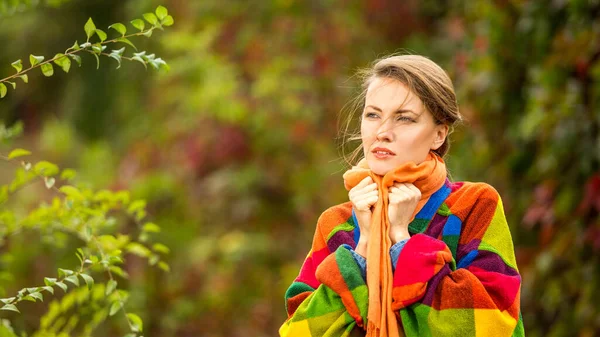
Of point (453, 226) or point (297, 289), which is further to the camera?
point (297, 289)

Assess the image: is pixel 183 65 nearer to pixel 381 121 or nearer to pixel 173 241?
pixel 173 241

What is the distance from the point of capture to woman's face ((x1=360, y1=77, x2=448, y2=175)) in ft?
6.63

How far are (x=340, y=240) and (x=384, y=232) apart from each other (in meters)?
Result: 0.18

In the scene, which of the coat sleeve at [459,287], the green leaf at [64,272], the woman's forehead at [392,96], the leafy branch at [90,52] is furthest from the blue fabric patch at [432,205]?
the green leaf at [64,272]

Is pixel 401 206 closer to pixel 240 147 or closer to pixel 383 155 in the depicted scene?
pixel 383 155

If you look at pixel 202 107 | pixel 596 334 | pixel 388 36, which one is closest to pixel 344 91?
pixel 388 36

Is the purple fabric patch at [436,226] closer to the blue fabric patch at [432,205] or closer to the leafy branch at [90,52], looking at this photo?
the blue fabric patch at [432,205]

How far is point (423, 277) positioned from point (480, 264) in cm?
15

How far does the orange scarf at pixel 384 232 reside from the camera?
1.92 meters

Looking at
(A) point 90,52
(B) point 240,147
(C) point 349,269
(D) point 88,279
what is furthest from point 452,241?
(B) point 240,147

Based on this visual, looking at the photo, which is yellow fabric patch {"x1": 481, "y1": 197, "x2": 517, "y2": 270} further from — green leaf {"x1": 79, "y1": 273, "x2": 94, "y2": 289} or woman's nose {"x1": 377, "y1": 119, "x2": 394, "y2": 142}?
green leaf {"x1": 79, "y1": 273, "x2": 94, "y2": 289}

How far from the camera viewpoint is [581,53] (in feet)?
13.4

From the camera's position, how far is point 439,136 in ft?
6.94

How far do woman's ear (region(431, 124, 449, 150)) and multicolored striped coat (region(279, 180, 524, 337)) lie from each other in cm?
10
